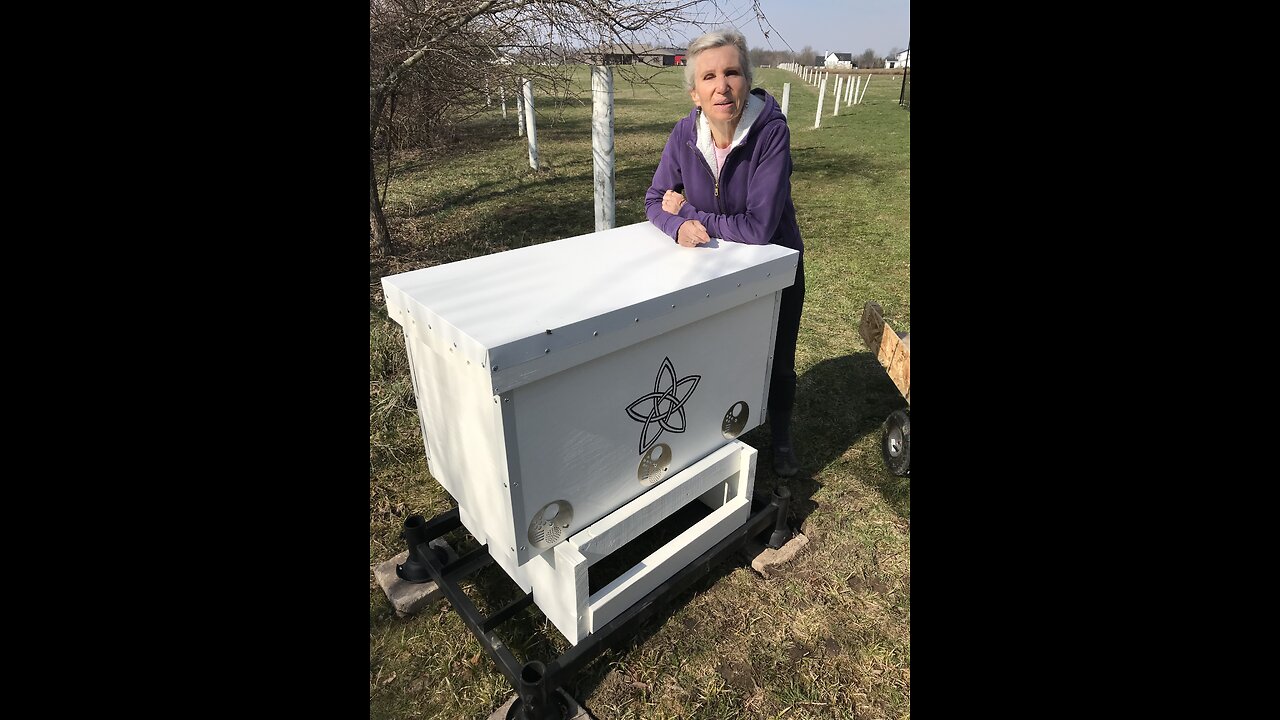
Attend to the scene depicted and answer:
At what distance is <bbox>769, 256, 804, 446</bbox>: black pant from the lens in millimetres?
2416

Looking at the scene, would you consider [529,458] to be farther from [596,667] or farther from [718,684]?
[718,684]

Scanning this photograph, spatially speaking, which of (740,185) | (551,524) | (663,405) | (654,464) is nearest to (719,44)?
(740,185)

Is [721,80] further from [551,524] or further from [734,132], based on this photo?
[551,524]

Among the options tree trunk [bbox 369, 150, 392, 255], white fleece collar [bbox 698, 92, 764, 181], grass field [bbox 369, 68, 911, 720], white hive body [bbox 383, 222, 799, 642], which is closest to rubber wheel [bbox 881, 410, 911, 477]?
grass field [bbox 369, 68, 911, 720]

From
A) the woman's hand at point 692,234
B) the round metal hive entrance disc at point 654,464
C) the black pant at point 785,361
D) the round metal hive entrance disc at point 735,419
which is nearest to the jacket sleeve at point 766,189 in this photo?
the woman's hand at point 692,234

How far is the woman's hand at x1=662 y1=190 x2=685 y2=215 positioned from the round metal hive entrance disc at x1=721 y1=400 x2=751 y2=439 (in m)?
0.74

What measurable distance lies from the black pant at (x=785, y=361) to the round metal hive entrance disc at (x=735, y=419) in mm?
211

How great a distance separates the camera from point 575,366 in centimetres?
154

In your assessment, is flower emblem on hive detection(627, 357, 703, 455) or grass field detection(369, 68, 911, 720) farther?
grass field detection(369, 68, 911, 720)

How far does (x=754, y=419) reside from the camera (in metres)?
2.32

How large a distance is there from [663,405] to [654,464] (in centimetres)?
22

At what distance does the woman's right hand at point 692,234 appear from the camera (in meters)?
2.08

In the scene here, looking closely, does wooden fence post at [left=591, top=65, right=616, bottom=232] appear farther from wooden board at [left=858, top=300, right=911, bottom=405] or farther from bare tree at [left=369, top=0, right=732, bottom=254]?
wooden board at [left=858, top=300, right=911, bottom=405]

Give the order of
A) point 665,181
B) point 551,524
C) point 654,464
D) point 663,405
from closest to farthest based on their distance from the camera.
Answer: point 551,524, point 663,405, point 654,464, point 665,181
